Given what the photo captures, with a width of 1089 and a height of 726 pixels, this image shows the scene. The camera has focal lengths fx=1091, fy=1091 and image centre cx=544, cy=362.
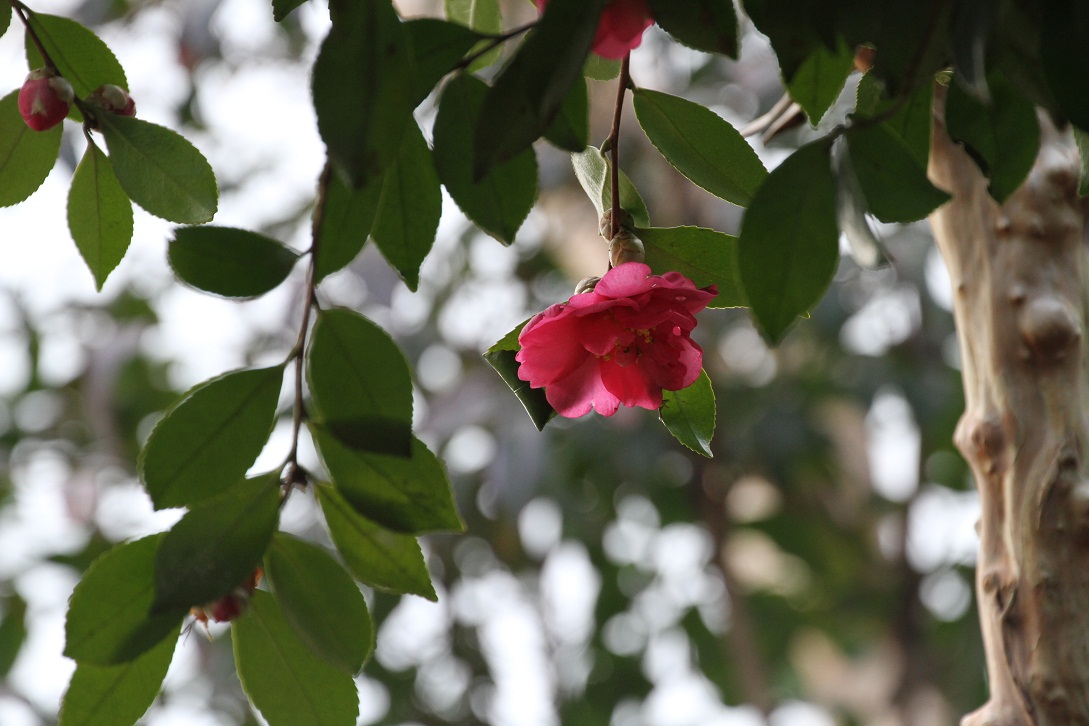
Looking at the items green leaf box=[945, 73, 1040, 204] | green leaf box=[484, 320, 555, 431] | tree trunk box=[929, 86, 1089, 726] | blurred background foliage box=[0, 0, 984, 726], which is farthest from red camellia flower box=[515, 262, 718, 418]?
blurred background foliage box=[0, 0, 984, 726]

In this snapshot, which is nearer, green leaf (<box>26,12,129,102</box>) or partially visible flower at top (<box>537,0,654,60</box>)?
partially visible flower at top (<box>537,0,654,60</box>)

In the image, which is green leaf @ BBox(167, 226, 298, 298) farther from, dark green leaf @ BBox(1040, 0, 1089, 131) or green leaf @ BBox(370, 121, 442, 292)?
dark green leaf @ BBox(1040, 0, 1089, 131)

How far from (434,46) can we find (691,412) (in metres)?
0.18

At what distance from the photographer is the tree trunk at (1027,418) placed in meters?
0.52

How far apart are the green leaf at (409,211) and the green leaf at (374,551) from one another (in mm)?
90

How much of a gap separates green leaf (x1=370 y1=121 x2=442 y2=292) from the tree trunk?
0.30m

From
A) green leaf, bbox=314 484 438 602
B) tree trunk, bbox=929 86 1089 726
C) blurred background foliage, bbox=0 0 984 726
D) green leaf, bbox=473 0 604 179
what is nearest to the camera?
green leaf, bbox=473 0 604 179

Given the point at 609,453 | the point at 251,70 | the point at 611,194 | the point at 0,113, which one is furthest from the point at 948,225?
the point at 251,70

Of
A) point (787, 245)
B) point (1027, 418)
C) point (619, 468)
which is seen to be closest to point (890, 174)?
point (787, 245)

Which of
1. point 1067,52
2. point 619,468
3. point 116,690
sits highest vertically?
point 1067,52

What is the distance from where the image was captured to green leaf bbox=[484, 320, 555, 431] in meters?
0.45

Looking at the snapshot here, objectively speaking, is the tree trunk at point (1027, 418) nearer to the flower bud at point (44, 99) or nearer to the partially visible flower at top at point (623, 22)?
the partially visible flower at top at point (623, 22)

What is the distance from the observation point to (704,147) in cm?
43

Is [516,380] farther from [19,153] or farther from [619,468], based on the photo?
[619,468]
